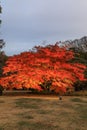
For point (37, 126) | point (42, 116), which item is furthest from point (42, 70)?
point (37, 126)

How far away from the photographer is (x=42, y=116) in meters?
16.1

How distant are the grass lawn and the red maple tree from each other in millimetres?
7322

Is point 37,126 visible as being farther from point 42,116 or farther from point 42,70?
point 42,70

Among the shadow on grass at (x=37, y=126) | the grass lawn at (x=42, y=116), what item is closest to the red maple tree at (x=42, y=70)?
the grass lawn at (x=42, y=116)

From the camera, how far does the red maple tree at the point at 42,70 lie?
27844mm

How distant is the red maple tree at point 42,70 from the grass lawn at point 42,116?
7322 millimetres

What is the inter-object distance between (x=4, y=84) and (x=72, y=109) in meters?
11.9

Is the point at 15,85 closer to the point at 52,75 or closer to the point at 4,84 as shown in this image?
the point at 4,84

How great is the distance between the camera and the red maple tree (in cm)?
2784

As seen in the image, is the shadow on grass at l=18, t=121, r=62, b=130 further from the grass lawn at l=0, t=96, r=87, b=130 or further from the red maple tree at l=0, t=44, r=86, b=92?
the red maple tree at l=0, t=44, r=86, b=92

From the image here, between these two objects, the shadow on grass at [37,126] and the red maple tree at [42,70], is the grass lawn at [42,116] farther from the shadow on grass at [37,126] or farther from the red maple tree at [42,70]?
the red maple tree at [42,70]

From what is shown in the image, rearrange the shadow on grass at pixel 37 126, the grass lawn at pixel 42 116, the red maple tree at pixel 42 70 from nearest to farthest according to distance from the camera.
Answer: the shadow on grass at pixel 37 126 < the grass lawn at pixel 42 116 < the red maple tree at pixel 42 70

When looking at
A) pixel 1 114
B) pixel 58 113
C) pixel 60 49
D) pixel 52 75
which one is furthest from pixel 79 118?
pixel 60 49

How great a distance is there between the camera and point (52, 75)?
28.0 m
